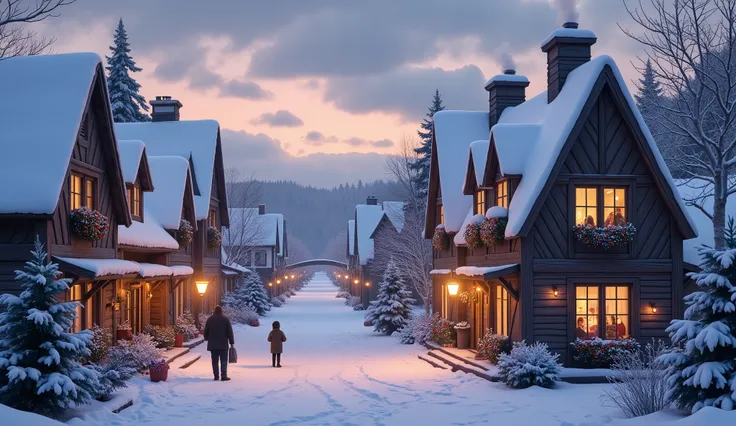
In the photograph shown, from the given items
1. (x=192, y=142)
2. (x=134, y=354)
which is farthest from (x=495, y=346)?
(x=192, y=142)

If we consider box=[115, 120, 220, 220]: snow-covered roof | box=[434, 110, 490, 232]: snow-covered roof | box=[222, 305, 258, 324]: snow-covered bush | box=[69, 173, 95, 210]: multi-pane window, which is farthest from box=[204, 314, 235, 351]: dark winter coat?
box=[222, 305, 258, 324]: snow-covered bush

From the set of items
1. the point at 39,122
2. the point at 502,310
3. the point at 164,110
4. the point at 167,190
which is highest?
the point at 164,110

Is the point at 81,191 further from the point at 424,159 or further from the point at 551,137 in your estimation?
the point at 424,159

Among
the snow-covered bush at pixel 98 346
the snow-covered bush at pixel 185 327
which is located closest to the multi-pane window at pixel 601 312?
the snow-covered bush at pixel 98 346

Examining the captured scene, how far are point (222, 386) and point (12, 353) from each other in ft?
20.7

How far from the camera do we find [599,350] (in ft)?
62.1

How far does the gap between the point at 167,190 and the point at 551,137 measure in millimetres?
15514

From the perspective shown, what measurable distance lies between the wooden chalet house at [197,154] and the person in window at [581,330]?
18.1 metres

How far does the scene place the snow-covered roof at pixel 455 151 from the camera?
27078 mm

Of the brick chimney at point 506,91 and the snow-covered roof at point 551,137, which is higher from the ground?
the brick chimney at point 506,91

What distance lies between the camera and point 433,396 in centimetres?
1659

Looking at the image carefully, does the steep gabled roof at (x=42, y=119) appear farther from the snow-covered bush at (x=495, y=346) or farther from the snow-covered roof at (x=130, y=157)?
the snow-covered bush at (x=495, y=346)

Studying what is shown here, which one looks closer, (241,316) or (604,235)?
(604,235)

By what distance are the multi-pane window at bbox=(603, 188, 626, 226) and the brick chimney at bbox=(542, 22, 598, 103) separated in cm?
361
